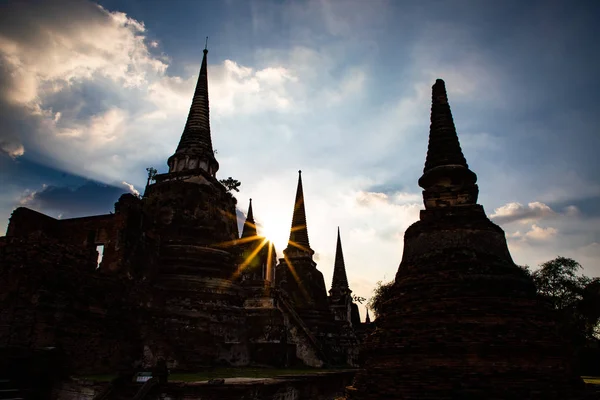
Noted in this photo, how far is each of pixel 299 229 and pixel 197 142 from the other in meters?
10.5

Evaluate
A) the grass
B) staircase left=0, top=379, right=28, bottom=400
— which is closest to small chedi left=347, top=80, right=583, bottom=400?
the grass

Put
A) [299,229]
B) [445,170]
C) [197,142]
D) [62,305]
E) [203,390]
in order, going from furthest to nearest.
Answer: [299,229]
[197,142]
[62,305]
[203,390]
[445,170]

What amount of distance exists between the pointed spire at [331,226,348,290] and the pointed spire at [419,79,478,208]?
75.9 ft

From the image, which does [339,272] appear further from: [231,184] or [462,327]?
[462,327]

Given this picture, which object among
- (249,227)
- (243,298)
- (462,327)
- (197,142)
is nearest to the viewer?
(462,327)

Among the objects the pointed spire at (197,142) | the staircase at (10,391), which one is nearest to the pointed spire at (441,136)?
the staircase at (10,391)

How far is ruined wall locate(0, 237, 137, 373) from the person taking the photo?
454 inches

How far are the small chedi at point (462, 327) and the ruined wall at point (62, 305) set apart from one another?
8946 millimetres

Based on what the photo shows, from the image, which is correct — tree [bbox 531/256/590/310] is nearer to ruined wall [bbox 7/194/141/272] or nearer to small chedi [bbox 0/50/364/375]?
small chedi [bbox 0/50/364/375]

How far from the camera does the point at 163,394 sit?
35.8 ft

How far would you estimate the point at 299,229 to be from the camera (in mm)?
30734

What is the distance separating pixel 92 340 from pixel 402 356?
1028cm

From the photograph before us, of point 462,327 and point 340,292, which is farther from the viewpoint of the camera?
point 340,292

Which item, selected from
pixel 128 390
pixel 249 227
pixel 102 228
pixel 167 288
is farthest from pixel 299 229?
pixel 128 390
